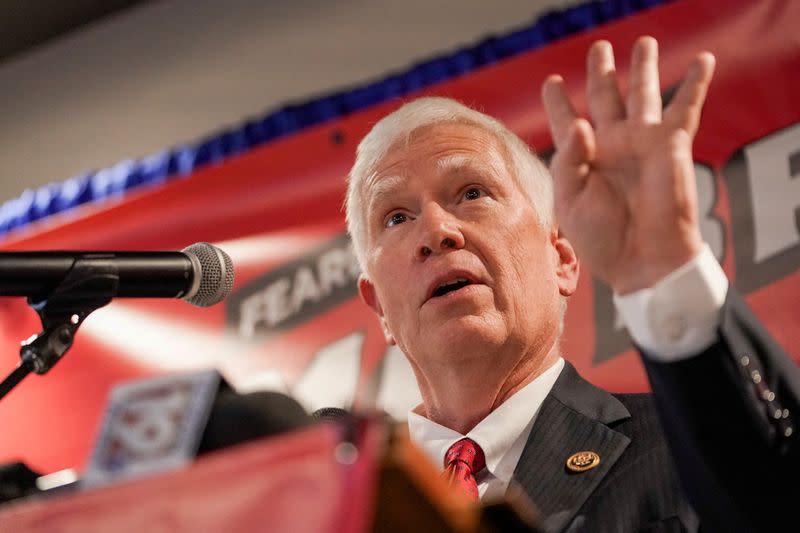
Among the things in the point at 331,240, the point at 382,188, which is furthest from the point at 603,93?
the point at 331,240

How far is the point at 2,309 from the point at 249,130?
3.56 feet

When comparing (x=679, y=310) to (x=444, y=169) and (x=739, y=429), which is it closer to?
(x=739, y=429)

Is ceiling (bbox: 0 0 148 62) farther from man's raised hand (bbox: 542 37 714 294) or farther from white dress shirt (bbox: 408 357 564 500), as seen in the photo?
man's raised hand (bbox: 542 37 714 294)

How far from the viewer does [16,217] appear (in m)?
3.84

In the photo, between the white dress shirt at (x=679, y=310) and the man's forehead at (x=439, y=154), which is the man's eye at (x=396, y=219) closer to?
the man's forehead at (x=439, y=154)

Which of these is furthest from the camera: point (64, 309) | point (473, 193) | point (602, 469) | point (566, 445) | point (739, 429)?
point (473, 193)

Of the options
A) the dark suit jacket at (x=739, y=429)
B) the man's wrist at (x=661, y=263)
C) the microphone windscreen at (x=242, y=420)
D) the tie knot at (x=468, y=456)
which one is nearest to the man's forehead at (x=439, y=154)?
the tie knot at (x=468, y=456)

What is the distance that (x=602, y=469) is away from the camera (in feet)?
5.36

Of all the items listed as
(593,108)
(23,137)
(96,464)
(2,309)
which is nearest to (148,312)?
(2,309)

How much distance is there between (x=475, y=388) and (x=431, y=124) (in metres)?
0.63

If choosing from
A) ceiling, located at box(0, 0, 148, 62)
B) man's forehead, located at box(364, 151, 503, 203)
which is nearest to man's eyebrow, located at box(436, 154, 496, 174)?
man's forehead, located at box(364, 151, 503, 203)

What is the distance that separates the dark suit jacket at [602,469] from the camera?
1522 millimetres

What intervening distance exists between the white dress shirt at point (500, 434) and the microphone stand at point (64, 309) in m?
0.82

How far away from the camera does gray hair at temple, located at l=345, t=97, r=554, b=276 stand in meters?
2.28
